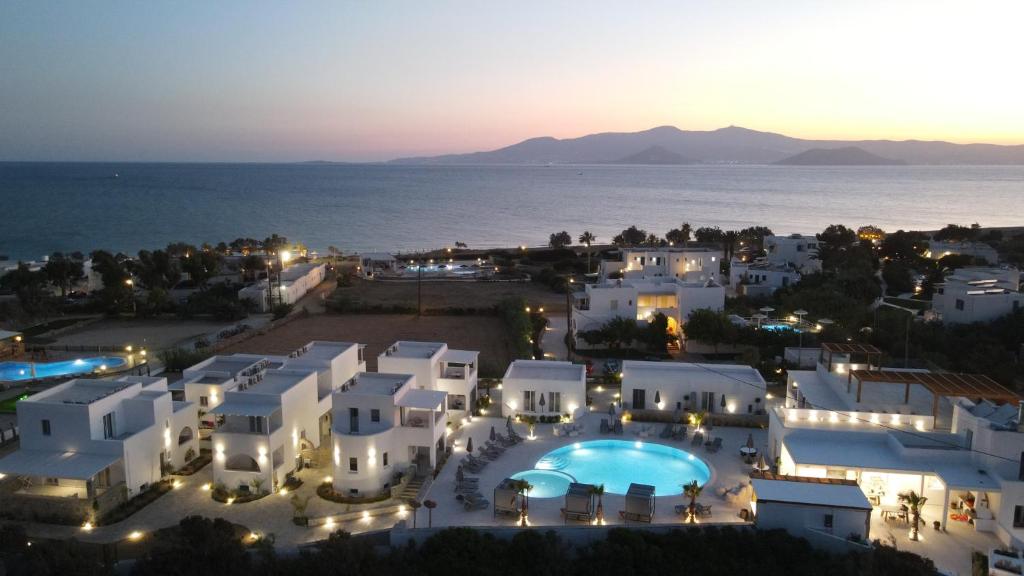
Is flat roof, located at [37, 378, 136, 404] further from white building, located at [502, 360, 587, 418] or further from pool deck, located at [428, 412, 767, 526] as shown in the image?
white building, located at [502, 360, 587, 418]

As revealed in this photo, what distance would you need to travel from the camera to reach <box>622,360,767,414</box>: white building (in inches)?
816

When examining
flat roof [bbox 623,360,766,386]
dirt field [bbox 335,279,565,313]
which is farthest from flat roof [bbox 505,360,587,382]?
dirt field [bbox 335,279,565,313]

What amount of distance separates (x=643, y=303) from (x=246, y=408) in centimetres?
2019

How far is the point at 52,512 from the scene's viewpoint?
15.0 metres

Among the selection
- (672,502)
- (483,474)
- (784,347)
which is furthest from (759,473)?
(784,347)

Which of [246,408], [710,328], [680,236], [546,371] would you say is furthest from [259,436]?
[680,236]

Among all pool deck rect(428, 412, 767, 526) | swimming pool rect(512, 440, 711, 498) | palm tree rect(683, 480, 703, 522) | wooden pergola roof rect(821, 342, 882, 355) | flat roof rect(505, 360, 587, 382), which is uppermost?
wooden pergola roof rect(821, 342, 882, 355)

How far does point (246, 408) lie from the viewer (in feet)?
53.8

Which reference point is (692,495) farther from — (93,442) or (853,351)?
(93,442)

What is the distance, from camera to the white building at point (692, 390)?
816 inches

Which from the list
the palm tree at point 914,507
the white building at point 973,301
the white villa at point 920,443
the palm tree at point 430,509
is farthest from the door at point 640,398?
the white building at point 973,301

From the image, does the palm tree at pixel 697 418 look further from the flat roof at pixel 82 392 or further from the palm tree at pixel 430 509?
the flat roof at pixel 82 392

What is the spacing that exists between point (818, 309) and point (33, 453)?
2996 cm

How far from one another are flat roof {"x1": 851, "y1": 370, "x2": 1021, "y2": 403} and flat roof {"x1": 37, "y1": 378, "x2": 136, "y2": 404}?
19.4 metres
